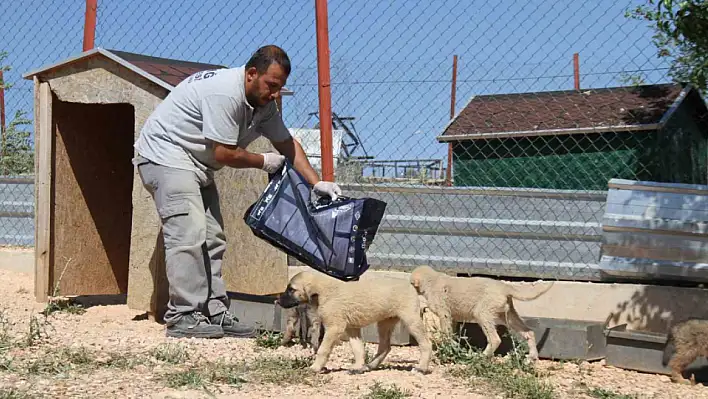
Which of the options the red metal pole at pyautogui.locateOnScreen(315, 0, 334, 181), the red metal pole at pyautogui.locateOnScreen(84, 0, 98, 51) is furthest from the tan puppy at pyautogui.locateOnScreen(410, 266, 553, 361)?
the red metal pole at pyautogui.locateOnScreen(84, 0, 98, 51)

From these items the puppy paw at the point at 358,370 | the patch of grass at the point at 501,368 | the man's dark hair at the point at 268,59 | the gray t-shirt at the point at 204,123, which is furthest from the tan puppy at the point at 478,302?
the man's dark hair at the point at 268,59

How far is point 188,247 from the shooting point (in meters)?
5.43

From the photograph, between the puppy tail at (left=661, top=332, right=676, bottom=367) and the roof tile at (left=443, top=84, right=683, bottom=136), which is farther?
the roof tile at (left=443, top=84, right=683, bottom=136)

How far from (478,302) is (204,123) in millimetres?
2015

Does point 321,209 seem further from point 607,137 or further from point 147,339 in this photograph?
point 607,137

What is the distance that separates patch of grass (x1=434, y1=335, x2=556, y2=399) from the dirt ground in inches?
2.1

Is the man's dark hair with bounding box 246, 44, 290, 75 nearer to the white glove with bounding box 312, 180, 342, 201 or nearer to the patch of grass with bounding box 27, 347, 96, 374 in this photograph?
the white glove with bounding box 312, 180, 342, 201

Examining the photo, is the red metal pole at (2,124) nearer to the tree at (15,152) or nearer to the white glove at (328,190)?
the tree at (15,152)

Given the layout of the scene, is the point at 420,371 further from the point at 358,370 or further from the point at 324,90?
the point at 324,90

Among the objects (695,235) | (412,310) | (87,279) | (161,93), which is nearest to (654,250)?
(695,235)

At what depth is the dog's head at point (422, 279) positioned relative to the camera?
5.59m

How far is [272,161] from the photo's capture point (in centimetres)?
510

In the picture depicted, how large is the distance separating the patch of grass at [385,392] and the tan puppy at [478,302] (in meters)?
1.20

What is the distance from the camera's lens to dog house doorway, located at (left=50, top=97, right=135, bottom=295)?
22.5 feet
